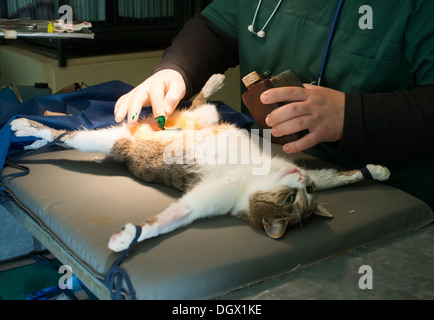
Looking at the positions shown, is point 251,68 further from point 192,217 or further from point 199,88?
point 192,217

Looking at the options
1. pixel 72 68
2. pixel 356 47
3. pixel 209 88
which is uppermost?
pixel 356 47

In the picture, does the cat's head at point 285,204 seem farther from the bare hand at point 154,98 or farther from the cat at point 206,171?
the bare hand at point 154,98

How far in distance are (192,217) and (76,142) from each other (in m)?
0.48

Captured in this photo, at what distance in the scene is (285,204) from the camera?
975 millimetres

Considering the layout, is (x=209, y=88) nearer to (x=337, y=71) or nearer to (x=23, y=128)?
(x=337, y=71)

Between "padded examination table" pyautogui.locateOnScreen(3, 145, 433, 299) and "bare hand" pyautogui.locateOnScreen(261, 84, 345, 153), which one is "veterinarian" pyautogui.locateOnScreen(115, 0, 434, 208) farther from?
"padded examination table" pyautogui.locateOnScreen(3, 145, 433, 299)

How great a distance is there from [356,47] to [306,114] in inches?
11.4

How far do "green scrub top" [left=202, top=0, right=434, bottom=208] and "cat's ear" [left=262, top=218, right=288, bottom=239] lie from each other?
0.53 meters

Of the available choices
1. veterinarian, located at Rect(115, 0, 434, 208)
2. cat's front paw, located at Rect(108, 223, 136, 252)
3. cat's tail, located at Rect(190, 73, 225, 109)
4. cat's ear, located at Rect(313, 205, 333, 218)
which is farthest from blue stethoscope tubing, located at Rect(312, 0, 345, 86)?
cat's front paw, located at Rect(108, 223, 136, 252)

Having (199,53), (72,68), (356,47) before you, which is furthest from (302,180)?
(72,68)

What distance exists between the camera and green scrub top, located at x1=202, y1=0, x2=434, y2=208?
112cm

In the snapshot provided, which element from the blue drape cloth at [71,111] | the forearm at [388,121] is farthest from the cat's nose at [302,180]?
the blue drape cloth at [71,111]

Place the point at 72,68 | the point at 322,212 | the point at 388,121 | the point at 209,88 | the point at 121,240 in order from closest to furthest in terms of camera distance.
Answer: the point at 121,240 → the point at 322,212 → the point at 388,121 → the point at 209,88 → the point at 72,68

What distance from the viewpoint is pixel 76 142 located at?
123 centimetres
